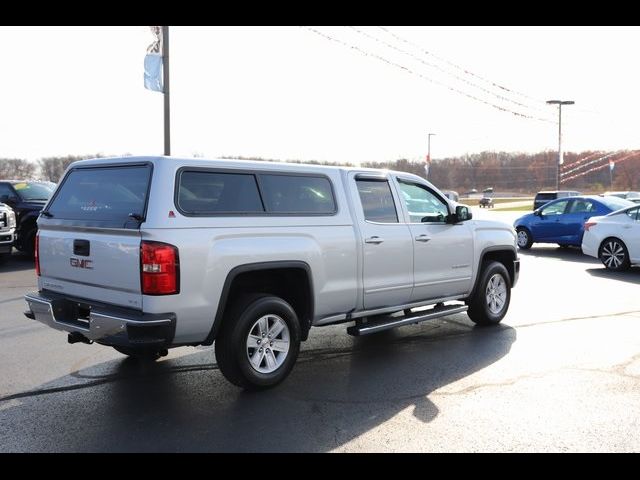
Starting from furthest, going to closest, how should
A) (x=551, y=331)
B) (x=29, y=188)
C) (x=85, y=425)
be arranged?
1. (x=29, y=188)
2. (x=551, y=331)
3. (x=85, y=425)

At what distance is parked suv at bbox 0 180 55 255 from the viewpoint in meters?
13.9

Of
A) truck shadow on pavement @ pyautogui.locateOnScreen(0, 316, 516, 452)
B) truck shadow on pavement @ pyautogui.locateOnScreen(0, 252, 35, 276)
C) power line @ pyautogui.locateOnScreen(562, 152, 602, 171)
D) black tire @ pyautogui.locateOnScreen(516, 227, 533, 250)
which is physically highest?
power line @ pyautogui.locateOnScreen(562, 152, 602, 171)

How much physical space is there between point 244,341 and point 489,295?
144 inches

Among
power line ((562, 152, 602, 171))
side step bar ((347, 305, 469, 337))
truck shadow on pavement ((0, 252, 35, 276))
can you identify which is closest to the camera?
side step bar ((347, 305, 469, 337))

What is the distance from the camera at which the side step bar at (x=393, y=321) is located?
5.38m

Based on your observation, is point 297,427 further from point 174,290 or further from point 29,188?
point 29,188

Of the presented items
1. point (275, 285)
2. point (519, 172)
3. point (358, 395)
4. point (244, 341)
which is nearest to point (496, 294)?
point (358, 395)

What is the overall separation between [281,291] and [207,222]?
43.1 inches

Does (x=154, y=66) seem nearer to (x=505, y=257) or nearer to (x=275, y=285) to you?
(x=505, y=257)

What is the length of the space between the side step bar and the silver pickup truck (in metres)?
0.02

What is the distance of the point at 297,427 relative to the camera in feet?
13.1

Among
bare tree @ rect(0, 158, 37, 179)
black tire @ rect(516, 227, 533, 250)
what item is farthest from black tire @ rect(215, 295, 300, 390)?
bare tree @ rect(0, 158, 37, 179)

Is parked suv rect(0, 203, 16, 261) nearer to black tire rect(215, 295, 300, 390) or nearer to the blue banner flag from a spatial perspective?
the blue banner flag
